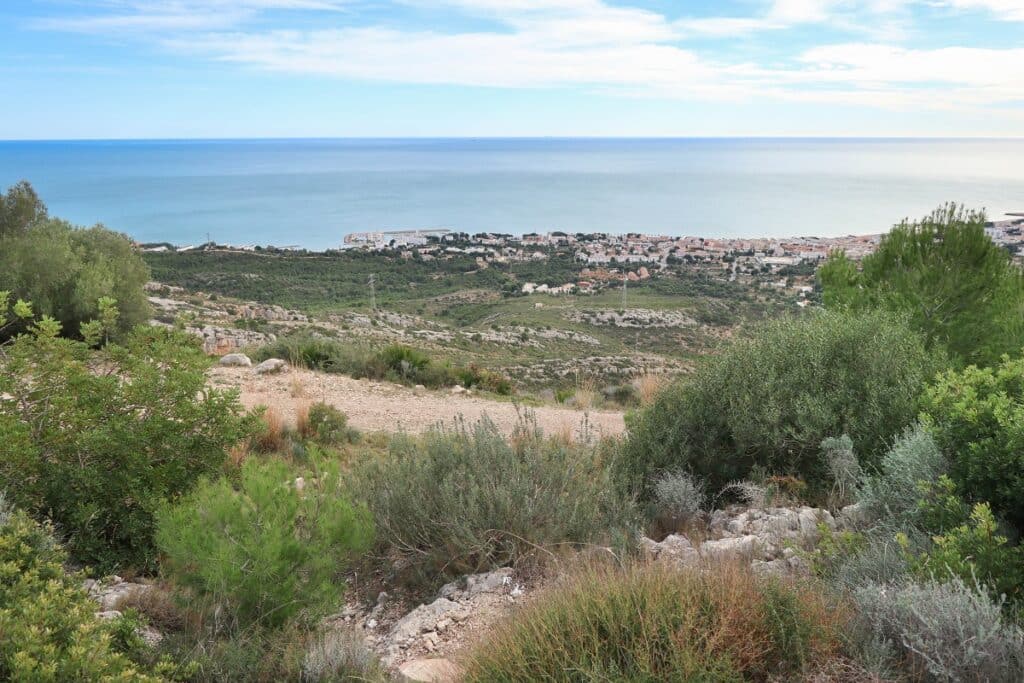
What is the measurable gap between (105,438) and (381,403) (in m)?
7.43

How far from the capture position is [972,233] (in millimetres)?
10477

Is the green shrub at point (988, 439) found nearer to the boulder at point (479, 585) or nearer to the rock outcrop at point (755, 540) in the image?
the rock outcrop at point (755, 540)

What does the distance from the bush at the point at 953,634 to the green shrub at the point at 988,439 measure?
83 centimetres

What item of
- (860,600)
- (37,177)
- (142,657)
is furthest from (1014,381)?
(37,177)

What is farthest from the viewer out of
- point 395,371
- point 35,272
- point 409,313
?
point 409,313

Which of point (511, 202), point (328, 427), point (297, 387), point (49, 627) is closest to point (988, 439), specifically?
point (49, 627)

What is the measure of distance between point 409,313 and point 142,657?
37.3 metres

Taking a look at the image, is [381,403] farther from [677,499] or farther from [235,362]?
[677,499]

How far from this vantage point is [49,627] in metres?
2.65

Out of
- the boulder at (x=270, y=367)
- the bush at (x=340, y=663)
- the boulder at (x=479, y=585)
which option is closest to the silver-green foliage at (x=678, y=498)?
the boulder at (x=479, y=585)

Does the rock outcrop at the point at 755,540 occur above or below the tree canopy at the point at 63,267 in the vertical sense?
below

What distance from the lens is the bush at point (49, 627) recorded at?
243cm

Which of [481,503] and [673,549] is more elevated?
[481,503]

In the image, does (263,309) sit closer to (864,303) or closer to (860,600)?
(864,303)
